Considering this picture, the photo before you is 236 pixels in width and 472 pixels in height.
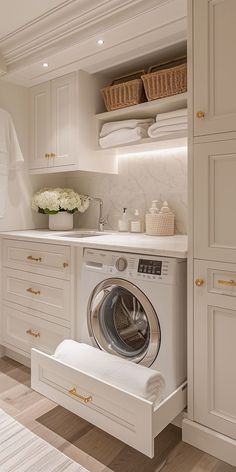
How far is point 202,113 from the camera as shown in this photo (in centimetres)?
154

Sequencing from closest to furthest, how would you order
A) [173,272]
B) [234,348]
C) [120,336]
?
1. [234,348]
2. [173,272]
3. [120,336]

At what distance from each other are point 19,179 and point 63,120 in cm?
63

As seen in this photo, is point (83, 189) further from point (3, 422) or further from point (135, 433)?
point (135, 433)

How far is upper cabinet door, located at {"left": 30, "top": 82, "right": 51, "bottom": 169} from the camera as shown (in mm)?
2719

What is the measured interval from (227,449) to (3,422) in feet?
3.94

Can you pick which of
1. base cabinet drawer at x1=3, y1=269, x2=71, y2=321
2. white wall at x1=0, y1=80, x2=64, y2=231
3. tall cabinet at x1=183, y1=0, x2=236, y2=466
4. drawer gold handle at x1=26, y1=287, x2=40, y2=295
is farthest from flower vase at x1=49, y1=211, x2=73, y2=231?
tall cabinet at x1=183, y1=0, x2=236, y2=466

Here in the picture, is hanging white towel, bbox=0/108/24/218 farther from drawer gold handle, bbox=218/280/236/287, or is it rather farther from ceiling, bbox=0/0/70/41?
drawer gold handle, bbox=218/280/236/287

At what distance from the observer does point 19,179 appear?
282cm

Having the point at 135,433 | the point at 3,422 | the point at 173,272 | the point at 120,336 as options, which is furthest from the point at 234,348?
the point at 3,422

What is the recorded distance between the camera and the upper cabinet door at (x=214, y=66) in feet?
4.78

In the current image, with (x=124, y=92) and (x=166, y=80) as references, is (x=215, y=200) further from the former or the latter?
(x=124, y=92)

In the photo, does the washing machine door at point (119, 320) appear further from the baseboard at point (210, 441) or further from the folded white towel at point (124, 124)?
the folded white towel at point (124, 124)

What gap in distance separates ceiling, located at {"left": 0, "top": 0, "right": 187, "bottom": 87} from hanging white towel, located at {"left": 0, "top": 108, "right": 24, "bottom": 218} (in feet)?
1.18

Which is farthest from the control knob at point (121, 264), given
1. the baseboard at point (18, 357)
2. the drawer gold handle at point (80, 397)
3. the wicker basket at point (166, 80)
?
the baseboard at point (18, 357)
